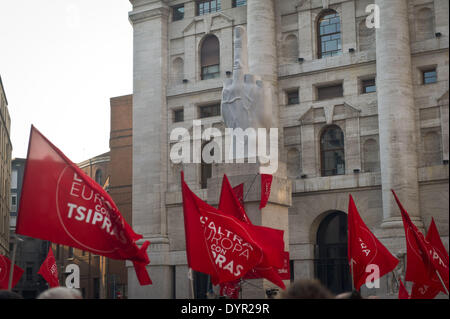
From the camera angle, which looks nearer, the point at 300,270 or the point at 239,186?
the point at 239,186

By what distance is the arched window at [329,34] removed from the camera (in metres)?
35.6

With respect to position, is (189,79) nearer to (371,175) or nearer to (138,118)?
(138,118)

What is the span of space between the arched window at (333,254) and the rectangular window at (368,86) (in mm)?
6088

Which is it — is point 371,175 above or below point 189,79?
below

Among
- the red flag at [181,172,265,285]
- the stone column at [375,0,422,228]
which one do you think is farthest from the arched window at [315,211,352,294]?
the red flag at [181,172,265,285]

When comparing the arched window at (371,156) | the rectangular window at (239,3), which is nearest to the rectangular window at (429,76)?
the arched window at (371,156)

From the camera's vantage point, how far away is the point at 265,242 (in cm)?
1641

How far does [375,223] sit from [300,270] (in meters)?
4.24

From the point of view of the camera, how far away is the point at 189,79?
39000mm

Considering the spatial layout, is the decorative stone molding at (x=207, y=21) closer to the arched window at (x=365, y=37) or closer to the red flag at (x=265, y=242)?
the arched window at (x=365, y=37)

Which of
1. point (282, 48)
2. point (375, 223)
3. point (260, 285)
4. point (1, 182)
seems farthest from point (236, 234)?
point (1, 182)

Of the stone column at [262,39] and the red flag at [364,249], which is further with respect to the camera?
the stone column at [262,39]

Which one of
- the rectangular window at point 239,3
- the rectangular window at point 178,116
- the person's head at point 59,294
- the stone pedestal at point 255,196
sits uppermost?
the rectangular window at point 239,3

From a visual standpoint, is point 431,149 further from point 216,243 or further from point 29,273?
point 29,273
